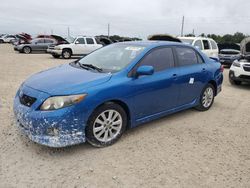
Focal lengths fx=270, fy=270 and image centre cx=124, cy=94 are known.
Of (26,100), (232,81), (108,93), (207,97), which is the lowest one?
(232,81)

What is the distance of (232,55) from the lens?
1555 cm

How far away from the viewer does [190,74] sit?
512cm

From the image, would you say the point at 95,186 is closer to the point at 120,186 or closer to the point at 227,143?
the point at 120,186

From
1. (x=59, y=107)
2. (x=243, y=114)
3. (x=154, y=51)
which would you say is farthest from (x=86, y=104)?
(x=243, y=114)

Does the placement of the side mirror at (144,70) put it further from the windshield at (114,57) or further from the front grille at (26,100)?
A: the front grille at (26,100)

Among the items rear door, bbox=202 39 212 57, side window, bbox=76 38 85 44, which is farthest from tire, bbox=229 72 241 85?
side window, bbox=76 38 85 44

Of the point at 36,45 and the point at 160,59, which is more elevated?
the point at 160,59

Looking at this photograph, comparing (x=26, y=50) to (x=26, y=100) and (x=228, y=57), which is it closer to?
(x=228, y=57)

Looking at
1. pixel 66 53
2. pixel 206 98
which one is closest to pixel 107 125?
pixel 206 98

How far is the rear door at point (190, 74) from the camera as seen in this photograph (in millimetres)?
4992

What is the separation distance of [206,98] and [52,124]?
11.9 feet

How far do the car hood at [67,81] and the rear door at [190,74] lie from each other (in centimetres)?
166

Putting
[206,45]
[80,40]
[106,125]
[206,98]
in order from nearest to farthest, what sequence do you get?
1. [106,125]
2. [206,98]
3. [206,45]
4. [80,40]

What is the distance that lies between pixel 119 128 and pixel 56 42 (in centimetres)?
2055
